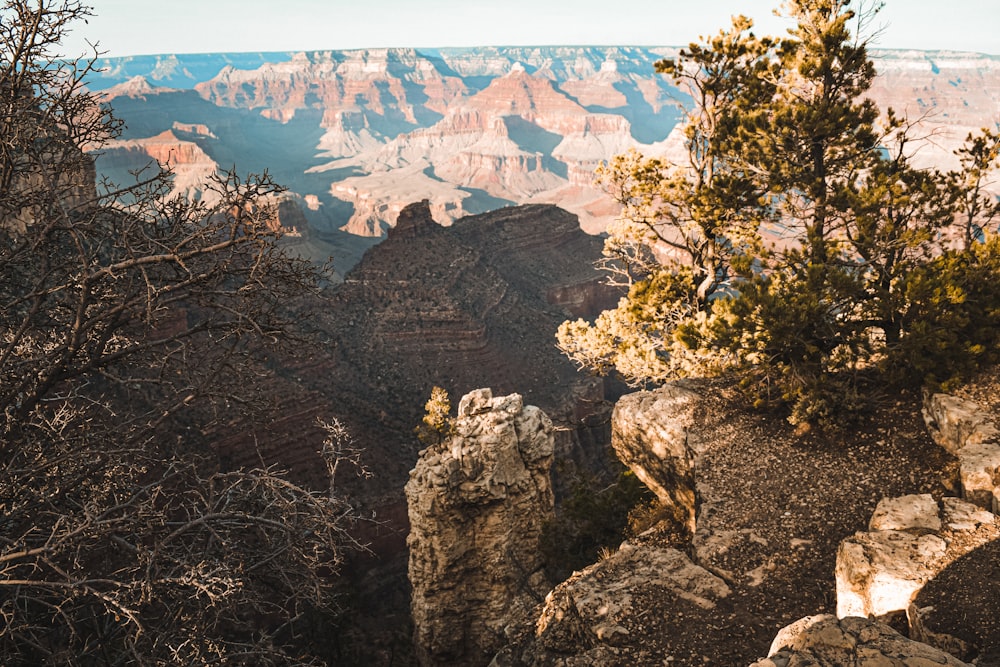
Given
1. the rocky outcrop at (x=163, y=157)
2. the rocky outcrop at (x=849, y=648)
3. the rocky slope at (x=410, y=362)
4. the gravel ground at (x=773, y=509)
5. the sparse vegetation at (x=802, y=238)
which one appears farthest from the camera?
the rocky outcrop at (x=163, y=157)

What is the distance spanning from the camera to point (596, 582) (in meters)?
9.27

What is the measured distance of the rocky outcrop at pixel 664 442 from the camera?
39.0 ft

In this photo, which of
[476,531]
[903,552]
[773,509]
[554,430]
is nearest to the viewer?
[903,552]

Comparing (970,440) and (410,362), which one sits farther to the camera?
(410,362)

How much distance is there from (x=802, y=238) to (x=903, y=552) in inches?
295

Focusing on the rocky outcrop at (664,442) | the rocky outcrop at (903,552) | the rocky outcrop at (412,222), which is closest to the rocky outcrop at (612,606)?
the rocky outcrop at (903,552)


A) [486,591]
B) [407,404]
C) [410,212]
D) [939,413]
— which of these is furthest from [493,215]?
[939,413]

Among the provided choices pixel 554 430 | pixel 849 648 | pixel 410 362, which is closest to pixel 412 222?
pixel 410 362

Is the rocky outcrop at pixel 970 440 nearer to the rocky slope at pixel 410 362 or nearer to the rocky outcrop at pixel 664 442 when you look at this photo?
the rocky outcrop at pixel 664 442

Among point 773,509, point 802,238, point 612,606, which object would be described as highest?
point 802,238

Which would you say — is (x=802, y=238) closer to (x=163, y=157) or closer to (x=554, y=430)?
(x=554, y=430)

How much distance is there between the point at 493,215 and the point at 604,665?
67569mm

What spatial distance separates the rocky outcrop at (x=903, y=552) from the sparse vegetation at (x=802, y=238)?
9.66ft

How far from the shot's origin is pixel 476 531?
708 inches
